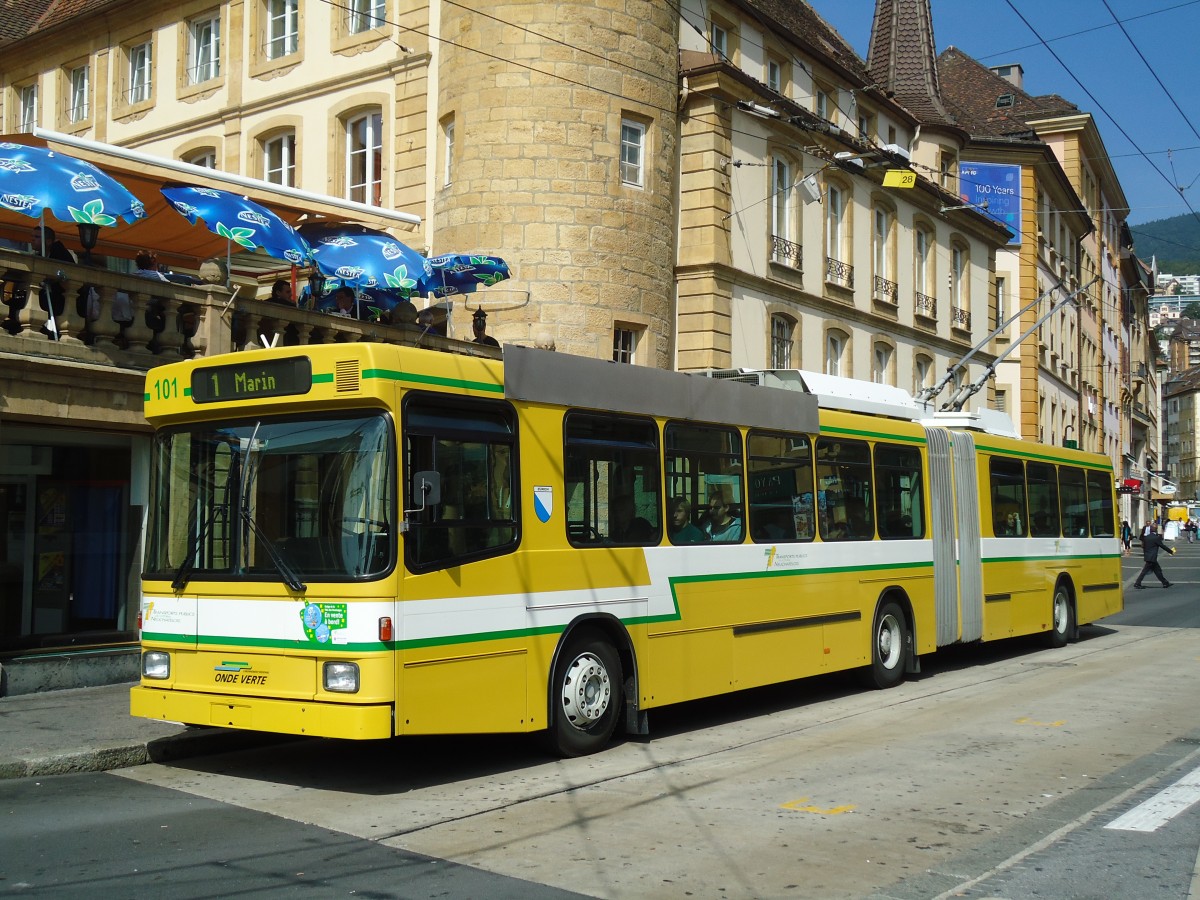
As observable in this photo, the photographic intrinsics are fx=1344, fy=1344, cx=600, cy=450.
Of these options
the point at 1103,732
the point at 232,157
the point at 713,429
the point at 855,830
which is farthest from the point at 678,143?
the point at 855,830

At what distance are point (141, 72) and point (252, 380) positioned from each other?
25.2 meters

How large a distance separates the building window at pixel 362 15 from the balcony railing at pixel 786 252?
904 cm

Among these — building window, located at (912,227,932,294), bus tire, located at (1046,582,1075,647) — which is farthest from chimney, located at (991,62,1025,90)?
bus tire, located at (1046,582,1075,647)

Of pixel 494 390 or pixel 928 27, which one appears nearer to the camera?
pixel 494 390

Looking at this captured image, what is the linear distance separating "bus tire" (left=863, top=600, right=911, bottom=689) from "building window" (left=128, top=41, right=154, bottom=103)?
913 inches

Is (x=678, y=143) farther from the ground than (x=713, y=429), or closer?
farther from the ground

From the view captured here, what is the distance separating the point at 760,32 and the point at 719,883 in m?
25.0

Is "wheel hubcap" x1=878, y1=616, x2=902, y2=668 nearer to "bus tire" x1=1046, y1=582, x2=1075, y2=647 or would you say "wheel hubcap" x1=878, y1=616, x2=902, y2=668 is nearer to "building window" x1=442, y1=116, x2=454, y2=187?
"bus tire" x1=1046, y1=582, x2=1075, y2=647

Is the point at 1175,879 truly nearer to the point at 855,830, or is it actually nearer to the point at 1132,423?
the point at 855,830

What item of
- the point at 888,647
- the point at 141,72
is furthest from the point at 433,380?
the point at 141,72

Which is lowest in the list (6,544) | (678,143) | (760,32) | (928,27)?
(6,544)

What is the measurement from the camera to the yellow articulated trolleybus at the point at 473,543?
27.9 feet

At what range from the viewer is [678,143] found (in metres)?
25.6

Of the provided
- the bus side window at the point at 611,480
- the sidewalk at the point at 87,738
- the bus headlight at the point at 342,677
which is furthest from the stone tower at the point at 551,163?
the bus headlight at the point at 342,677
